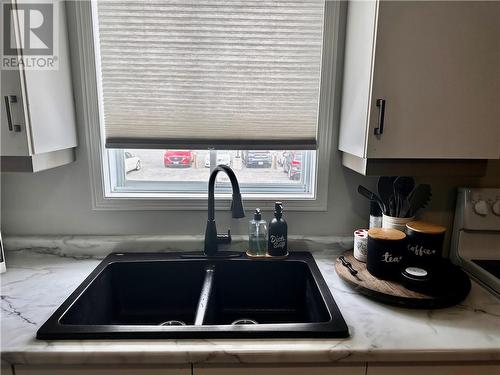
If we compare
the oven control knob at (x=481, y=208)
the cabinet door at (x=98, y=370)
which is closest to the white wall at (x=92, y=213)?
the oven control knob at (x=481, y=208)

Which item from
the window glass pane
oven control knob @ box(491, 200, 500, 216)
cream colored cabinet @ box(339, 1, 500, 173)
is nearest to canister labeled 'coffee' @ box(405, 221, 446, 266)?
cream colored cabinet @ box(339, 1, 500, 173)

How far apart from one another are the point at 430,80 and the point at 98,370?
4.18ft

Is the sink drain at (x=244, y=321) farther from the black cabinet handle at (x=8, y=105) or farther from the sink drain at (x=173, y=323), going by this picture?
the black cabinet handle at (x=8, y=105)

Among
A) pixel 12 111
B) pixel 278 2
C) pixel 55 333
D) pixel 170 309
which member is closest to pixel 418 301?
pixel 170 309

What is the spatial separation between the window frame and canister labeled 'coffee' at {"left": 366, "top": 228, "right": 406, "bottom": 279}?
1.13ft

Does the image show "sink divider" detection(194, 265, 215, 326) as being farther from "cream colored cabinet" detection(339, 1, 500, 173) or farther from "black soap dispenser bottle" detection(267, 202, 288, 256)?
"cream colored cabinet" detection(339, 1, 500, 173)

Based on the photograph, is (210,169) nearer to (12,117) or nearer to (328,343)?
(12,117)

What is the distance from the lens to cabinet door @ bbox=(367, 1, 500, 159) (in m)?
1.00

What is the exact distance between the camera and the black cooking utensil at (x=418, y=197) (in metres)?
1.28

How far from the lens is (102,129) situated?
1.39 meters

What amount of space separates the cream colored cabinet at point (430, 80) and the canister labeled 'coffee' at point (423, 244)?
250 millimetres

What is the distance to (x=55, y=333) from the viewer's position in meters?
0.89

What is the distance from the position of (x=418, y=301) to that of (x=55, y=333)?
1047mm

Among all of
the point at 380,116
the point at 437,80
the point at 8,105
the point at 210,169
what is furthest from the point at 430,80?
the point at 8,105
